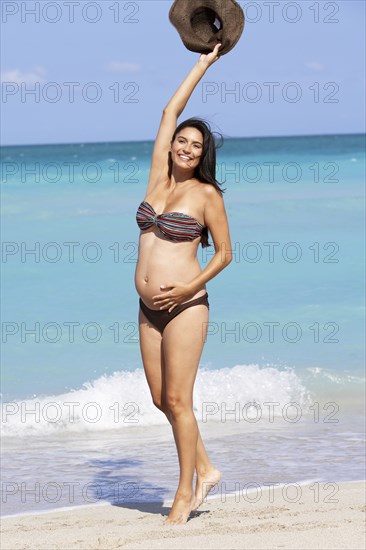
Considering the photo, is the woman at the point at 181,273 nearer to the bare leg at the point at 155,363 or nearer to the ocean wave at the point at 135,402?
the bare leg at the point at 155,363

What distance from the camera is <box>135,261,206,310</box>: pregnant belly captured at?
213 inches

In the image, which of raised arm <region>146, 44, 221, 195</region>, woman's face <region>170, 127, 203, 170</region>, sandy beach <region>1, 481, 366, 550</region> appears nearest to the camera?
sandy beach <region>1, 481, 366, 550</region>

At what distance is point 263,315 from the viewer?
41.8 feet

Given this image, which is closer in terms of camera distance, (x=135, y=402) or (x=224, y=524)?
(x=224, y=524)

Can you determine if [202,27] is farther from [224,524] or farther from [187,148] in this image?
[224,524]

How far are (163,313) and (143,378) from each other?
4145mm

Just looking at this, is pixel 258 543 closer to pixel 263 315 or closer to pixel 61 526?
pixel 61 526

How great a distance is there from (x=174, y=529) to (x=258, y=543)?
497mm

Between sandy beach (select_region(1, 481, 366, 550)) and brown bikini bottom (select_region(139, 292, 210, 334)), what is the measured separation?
0.97m

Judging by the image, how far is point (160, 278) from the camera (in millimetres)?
5426

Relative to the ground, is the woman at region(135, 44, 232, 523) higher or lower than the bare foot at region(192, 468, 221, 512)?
higher

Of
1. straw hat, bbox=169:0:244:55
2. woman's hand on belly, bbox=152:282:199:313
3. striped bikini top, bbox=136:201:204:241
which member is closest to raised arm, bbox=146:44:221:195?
straw hat, bbox=169:0:244:55

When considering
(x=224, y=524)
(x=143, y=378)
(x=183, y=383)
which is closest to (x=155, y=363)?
(x=183, y=383)

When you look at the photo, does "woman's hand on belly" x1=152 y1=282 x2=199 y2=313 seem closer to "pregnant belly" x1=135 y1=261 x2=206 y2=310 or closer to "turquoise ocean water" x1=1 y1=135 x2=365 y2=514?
"pregnant belly" x1=135 y1=261 x2=206 y2=310
